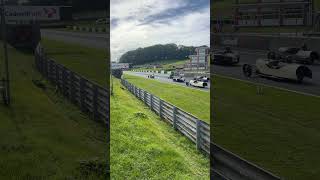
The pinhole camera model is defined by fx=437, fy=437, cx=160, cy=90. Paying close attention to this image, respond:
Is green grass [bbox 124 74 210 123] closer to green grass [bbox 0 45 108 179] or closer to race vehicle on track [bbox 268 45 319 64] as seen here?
green grass [bbox 0 45 108 179]

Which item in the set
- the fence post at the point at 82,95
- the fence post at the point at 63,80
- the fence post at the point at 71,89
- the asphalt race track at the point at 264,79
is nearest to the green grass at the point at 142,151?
the fence post at the point at 82,95

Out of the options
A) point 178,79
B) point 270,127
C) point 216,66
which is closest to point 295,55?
point 270,127

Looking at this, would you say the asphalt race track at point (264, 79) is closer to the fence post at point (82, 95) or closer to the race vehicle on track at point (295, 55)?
the race vehicle on track at point (295, 55)

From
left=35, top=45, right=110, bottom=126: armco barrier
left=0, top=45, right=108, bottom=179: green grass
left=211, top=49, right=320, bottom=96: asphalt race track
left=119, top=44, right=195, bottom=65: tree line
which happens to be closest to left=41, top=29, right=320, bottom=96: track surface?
left=211, top=49, right=320, bottom=96: asphalt race track

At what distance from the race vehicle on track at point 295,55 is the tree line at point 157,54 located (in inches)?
55.7

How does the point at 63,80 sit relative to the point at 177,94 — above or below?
above

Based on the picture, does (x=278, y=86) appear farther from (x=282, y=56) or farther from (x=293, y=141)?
(x=293, y=141)

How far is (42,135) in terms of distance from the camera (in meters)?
5.14

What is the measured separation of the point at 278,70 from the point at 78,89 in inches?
96.7

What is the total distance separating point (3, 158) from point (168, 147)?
7.06ft

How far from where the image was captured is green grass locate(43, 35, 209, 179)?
227 inches

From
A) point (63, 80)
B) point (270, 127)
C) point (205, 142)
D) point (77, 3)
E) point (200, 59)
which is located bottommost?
point (205, 142)

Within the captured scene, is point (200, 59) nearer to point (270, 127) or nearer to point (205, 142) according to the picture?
point (205, 142)

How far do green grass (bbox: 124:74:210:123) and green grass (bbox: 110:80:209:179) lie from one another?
27cm
